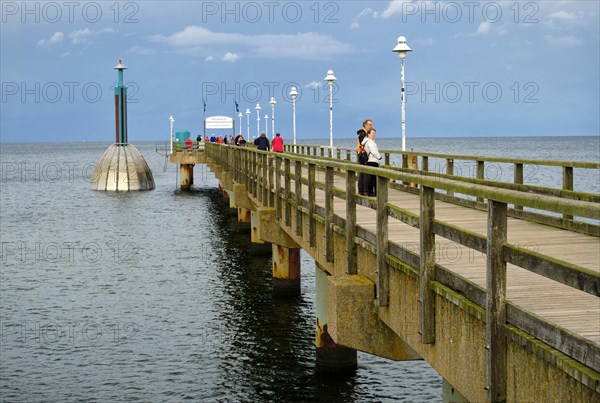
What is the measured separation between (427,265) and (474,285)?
966 millimetres

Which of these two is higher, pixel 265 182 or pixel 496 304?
pixel 265 182

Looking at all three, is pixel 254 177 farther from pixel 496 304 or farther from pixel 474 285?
pixel 496 304

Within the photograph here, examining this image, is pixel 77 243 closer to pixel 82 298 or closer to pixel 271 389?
pixel 82 298

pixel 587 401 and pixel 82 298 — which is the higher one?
pixel 587 401

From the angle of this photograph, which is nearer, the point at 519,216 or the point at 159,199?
the point at 519,216

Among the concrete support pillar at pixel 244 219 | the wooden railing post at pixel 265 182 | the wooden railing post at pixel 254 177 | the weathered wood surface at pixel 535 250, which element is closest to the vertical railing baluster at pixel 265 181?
the wooden railing post at pixel 265 182

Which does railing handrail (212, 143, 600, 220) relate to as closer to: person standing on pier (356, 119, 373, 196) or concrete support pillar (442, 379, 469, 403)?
concrete support pillar (442, 379, 469, 403)

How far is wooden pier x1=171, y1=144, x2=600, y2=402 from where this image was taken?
4.66 meters

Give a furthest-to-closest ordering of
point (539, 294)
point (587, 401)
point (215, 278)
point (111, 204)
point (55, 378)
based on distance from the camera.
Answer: point (111, 204), point (215, 278), point (55, 378), point (539, 294), point (587, 401)

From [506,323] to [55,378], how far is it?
13.4 meters

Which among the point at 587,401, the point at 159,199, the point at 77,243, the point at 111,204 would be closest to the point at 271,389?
the point at 587,401

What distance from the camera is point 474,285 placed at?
5.90m

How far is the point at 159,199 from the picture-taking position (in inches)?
2601

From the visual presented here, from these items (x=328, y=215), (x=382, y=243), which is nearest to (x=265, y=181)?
(x=328, y=215)
